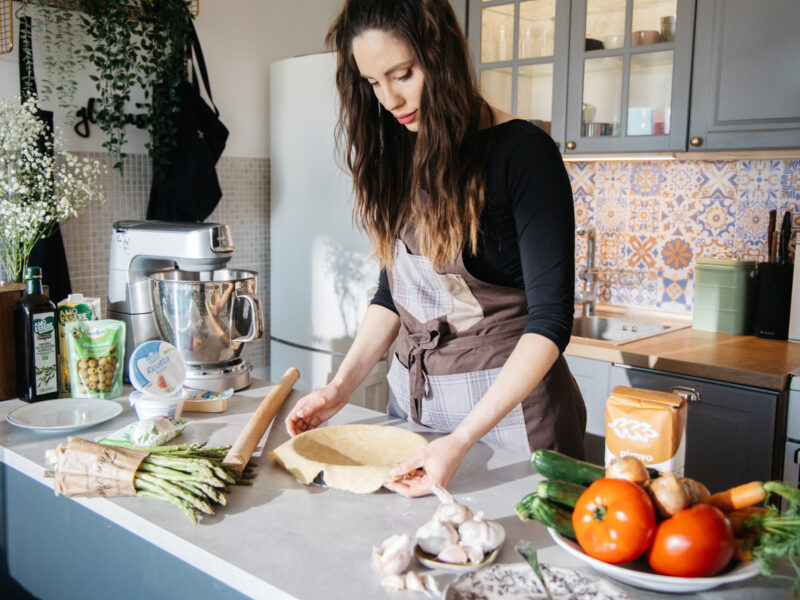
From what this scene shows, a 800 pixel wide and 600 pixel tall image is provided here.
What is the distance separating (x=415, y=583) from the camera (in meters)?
0.82

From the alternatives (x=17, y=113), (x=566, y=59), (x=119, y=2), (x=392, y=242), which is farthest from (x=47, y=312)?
(x=566, y=59)

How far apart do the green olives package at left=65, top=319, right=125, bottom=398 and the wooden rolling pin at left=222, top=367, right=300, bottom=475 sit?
1.25 feet

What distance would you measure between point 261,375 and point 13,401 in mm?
1536

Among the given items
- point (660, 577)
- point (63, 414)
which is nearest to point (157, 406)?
point (63, 414)

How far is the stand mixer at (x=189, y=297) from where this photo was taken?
1616mm

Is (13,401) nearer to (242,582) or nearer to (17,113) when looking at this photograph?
(17,113)

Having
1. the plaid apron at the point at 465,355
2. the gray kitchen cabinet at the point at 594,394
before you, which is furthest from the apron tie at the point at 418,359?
the gray kitchen cabinet at the point at 594,394

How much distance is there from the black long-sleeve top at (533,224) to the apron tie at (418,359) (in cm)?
15

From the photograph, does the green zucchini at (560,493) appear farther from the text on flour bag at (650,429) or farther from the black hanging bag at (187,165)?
the black hanging bag at (187,165)

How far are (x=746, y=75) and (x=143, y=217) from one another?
6.51 feet

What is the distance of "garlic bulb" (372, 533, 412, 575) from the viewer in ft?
2.75

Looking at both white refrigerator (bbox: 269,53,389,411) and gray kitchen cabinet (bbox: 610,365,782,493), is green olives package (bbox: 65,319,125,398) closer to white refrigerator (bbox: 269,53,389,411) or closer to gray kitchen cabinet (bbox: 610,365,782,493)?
white refrigerator (bbox: 269,53,389,411)

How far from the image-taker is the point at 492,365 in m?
1.38

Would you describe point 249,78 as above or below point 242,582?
above
